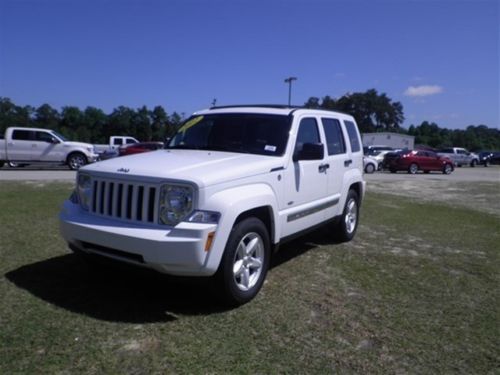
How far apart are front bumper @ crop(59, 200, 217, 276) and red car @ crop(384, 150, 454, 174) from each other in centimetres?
2765

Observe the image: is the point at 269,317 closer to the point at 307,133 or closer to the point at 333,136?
the point at 307,133

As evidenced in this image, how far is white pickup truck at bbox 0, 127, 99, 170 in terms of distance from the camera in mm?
19797

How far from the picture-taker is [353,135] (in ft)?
23.4

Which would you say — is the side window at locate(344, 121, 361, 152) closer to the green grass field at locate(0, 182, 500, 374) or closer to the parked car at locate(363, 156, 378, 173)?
the green grass field at locate(0, 182, 500, 374)

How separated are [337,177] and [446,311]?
249cm

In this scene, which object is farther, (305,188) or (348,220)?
(348,220)

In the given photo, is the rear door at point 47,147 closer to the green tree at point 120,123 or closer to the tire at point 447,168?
the tire at point 447,168

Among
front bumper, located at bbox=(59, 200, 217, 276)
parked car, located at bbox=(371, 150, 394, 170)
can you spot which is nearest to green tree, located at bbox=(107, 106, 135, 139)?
parked car, located at bbox=(371, 150, 394, 170)

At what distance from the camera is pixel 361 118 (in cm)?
11494

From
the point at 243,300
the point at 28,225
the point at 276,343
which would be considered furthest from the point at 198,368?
the point at 28,225

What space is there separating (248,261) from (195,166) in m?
1.08

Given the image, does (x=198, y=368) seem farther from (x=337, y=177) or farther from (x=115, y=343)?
(x=337, y=177)

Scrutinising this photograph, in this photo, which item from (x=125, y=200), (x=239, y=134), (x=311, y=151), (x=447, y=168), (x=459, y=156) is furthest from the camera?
(x=459, y=156)

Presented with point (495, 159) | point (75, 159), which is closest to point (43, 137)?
point (75, 159)
